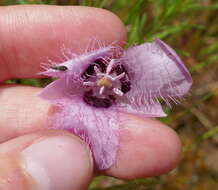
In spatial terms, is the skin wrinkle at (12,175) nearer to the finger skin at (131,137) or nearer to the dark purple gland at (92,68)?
the finger skin at (131,137)

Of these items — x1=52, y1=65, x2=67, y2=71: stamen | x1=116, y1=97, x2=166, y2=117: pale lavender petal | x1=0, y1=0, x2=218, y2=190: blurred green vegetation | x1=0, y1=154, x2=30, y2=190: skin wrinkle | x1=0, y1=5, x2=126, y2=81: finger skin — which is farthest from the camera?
x1=0, y1=0, x2=218, y2=190: blurred green vegetation

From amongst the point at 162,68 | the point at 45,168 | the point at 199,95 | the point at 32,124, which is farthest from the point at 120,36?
the point at 199,95

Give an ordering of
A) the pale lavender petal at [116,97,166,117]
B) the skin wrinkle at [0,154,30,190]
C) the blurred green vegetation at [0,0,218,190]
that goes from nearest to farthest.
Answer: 1. the skin wrinkle at [0,154,30,190]
2. the pale lavender petal at [116,97,166,117]
3. the blurred green vegetation at [0,0,218,190]

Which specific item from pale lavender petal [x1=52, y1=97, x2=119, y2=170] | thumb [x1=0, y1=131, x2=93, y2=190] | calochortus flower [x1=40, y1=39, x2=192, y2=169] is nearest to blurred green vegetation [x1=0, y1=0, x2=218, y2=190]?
calochortus flower [x1=40, y1=39, x2=192, y2=169]

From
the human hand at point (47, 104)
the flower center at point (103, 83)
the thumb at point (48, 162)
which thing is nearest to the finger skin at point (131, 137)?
the human hand at point (47, 104)

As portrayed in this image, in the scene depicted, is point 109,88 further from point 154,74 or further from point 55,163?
point 55,163

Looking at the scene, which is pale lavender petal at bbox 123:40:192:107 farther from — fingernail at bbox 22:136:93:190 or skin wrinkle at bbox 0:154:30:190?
skin wrinkle at bbox 0:154:30:190

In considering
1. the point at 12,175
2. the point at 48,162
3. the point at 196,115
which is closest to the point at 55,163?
the point at 48,162
